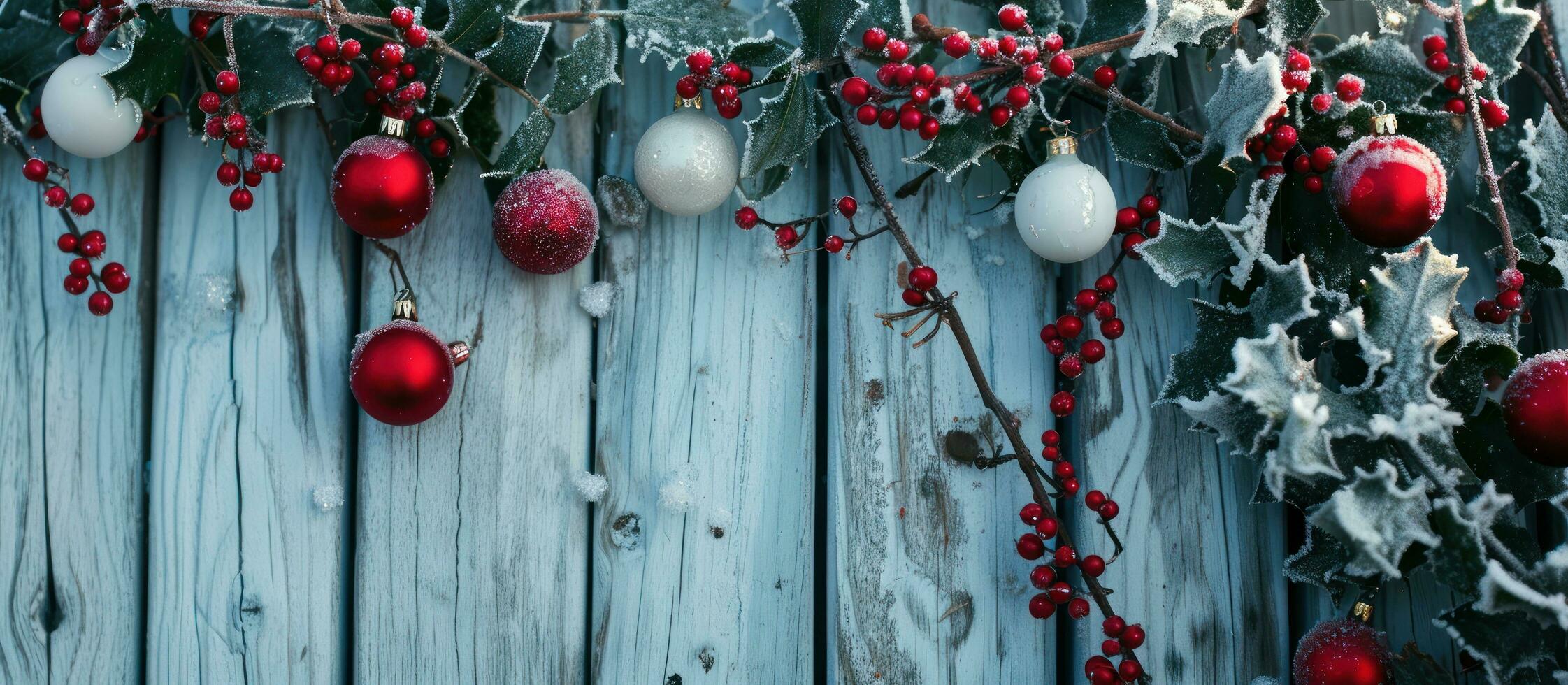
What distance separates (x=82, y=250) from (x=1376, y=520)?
1.15 meters

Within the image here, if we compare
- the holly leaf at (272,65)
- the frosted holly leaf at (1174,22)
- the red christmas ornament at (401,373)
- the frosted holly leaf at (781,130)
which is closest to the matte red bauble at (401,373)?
the red christmas ornament at (401,373)

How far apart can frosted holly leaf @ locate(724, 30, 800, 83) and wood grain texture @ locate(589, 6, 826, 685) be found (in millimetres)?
106

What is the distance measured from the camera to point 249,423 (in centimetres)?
105

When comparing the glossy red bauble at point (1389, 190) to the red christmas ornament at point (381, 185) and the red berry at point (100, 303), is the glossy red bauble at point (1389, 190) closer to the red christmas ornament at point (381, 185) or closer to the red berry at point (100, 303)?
the red christmas ornament at point (381, 185)

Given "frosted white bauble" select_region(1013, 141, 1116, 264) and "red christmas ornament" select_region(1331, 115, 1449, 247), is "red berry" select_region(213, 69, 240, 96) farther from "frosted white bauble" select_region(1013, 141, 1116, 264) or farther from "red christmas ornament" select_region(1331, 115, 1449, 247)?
"red christmas ornament" select_region(1331, 115, 1449, 247)

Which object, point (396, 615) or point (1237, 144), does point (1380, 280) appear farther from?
point (396, 615)

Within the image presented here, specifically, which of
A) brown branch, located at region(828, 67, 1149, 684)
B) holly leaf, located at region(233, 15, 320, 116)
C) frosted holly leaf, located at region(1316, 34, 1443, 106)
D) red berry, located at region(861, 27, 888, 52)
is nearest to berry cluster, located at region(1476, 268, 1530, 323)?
frosted holly leaf, located at region(1316, 34, 1443, 106)

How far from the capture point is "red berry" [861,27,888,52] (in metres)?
0.90

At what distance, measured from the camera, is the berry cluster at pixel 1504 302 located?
2.91 ft

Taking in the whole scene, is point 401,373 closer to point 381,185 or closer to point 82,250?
point 381,185

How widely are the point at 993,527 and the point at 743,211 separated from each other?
1.29 feet

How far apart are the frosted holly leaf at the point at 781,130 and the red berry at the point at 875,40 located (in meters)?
0.07

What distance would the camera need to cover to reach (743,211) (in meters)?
1.02

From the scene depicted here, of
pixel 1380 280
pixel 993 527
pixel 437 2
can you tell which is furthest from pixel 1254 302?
pixel 437 2
